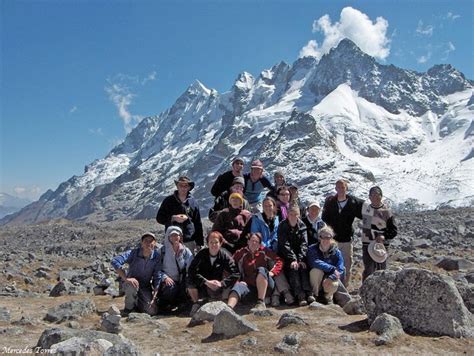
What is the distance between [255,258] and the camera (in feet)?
37.9

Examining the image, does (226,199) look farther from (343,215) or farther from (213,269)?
(343,215)

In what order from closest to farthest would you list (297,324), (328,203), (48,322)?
(297,324) → (48,322) → (328,203)

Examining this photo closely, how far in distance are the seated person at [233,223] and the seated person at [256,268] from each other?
485 millimetres

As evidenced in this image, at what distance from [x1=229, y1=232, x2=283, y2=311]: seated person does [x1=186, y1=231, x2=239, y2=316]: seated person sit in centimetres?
27

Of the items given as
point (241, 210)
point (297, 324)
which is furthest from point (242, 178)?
point (297, 324)

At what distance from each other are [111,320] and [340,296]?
5.59 metres

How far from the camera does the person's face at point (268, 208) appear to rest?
39.9 feet

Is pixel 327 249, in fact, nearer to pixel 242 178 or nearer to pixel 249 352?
pixel 242 178

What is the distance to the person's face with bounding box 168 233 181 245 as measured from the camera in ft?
38.2

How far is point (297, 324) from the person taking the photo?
9125mm

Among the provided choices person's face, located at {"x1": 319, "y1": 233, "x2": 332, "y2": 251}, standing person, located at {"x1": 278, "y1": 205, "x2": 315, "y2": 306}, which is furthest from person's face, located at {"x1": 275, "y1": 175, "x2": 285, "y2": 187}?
person's face, located at {"x1": 319, "y1": 233, "x2": 332, "y2": 251}

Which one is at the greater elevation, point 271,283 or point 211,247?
point 211,247

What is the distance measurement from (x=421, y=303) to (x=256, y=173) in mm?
6652

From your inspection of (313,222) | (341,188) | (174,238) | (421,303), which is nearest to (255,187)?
(313,222)
